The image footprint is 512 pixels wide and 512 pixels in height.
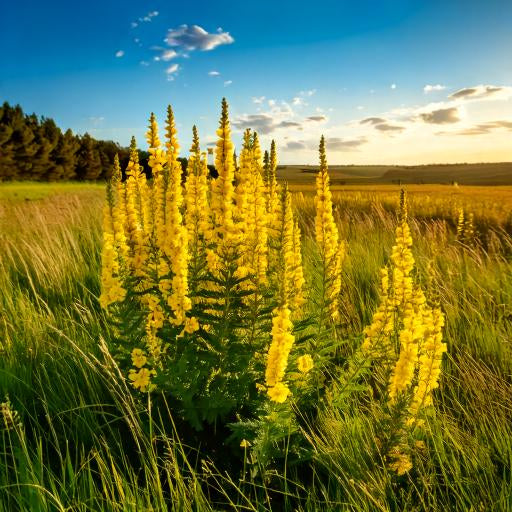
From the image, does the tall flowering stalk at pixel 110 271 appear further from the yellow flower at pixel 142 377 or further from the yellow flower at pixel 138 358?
the yellow flower at pixel 142 377

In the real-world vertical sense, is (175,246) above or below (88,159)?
below

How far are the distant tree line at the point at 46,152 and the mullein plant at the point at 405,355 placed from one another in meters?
38.4

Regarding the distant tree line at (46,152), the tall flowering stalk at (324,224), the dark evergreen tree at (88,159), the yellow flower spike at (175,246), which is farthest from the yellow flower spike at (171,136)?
the dark evergreen tree at (88,159)

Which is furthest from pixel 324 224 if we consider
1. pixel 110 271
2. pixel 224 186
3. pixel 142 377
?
pixel 142 377

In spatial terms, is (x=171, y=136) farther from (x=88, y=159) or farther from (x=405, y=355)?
(x=88, y=159)

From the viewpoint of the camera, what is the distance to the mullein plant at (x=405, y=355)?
246cm

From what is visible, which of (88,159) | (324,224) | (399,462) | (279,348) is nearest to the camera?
(279,348)

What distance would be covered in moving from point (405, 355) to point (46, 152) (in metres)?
50.6

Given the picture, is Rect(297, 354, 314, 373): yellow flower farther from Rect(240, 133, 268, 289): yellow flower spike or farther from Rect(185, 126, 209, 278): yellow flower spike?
Rect(185, 126, 209, 278): yellow flower spike

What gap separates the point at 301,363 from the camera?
8.13 ft

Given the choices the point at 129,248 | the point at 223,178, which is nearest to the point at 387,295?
the point at 223,178

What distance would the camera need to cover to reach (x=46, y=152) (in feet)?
151

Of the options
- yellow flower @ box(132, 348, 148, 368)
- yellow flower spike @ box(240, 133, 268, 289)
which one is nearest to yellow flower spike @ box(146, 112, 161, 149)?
yellow flower spike @ box(240, 133, 268, 289)

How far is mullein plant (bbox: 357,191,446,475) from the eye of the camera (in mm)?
2455
